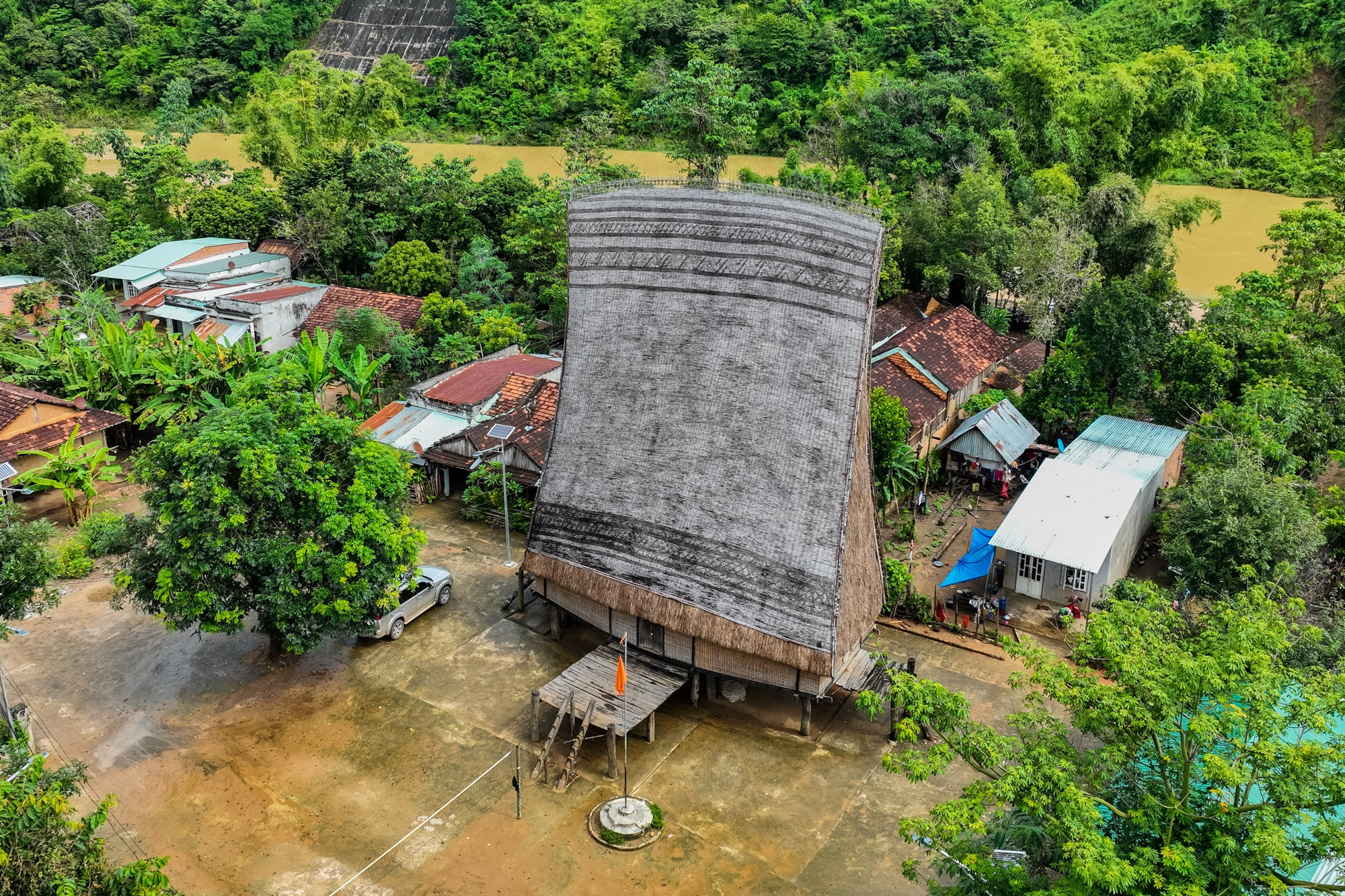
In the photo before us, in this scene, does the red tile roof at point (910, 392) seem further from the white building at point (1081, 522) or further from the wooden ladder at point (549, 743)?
the wooden ladder at point (549, 743)

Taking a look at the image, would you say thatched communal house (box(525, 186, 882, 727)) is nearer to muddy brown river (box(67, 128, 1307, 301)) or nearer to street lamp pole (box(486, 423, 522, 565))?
street lamp pole (box(486, 423, 522, 565))

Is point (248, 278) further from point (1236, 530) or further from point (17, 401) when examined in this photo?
point (1236, 530)

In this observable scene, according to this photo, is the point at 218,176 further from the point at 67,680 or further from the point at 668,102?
the point at 67,680

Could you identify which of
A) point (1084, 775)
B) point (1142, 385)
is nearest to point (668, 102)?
point (1142, 385)

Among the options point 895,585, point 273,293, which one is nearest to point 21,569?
point 895,585

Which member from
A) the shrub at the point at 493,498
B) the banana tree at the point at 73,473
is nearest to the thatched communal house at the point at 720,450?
the shrub at the point at 493,498

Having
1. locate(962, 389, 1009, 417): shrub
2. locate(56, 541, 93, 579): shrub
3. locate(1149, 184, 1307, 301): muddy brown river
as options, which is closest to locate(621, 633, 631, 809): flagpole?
locate(56, 541, 93, 579): shrub
